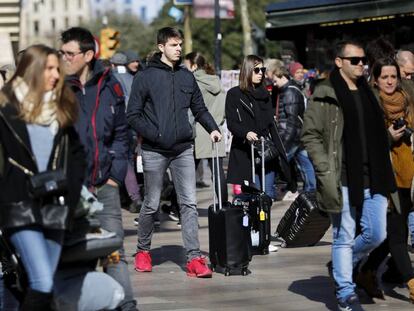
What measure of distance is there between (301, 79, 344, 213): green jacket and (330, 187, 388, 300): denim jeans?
0.22 meters

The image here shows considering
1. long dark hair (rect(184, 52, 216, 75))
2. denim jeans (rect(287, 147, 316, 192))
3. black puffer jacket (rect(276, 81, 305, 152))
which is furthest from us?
denim jeans (rect(287, 147, 316, 192))

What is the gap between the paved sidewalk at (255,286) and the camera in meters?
9.65

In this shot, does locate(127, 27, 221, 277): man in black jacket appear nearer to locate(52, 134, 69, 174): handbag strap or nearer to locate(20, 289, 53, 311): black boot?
locate(52, 134, 69, 174): handbag strap

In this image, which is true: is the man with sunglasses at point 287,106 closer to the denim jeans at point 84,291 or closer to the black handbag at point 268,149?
the black handbag at point 268,149

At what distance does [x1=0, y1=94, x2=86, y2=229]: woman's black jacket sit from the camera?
692 centimetres

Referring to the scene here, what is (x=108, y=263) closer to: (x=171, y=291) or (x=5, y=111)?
(x=5, y=111)

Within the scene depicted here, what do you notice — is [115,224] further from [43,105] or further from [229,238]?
[229,238]

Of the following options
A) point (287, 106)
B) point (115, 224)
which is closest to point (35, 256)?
point (115, 224)

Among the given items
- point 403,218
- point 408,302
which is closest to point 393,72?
point 403,218

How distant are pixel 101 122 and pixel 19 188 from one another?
1504 mm

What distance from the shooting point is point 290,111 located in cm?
1532

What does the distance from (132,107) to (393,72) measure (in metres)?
2.44

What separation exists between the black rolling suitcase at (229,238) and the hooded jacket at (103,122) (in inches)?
99.7

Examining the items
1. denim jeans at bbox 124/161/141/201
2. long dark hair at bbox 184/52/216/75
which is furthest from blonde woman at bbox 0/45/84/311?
denim jeans at bbox 124/161/141/201
